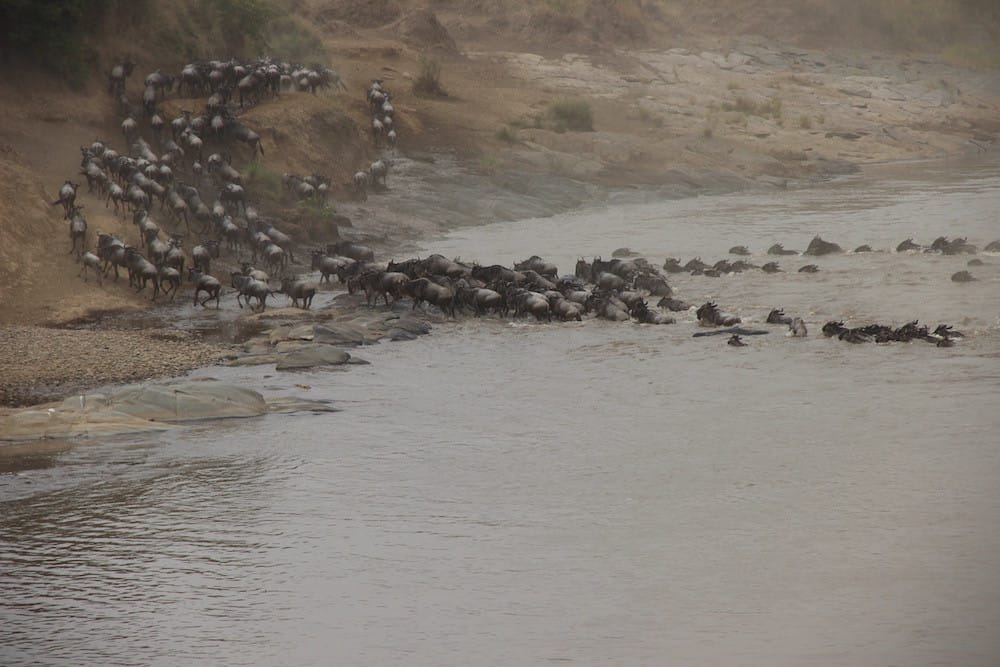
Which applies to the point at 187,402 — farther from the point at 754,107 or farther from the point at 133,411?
the point at 754,107

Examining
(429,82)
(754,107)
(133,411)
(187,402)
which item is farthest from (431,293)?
(754,107)

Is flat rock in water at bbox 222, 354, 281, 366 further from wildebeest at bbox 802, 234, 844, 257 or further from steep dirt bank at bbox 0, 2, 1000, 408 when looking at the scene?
wildebeest at bbox 802, 234, 844, 257

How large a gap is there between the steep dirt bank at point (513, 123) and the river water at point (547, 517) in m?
4.54

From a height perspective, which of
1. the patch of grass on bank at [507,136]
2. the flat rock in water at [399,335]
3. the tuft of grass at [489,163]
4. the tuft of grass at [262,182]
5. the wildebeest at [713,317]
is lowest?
the flat rock in water at [399,335]

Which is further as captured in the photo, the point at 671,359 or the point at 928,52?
the point at 928,52

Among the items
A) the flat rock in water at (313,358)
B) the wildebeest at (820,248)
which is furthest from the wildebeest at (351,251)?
the wildebeest at (820,248)

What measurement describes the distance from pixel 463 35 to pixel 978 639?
2014 inches

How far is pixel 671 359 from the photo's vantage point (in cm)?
1738

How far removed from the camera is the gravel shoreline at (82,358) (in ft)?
51.9

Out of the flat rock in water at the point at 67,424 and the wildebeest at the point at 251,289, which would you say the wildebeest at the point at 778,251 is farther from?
the flat rock in water at the point at 67,424

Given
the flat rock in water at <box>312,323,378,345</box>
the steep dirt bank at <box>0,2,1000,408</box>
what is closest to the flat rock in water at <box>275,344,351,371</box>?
the flat rock in water at <box>312,323,378,345</box>

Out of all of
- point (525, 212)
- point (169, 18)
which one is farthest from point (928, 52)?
point (169, 18)

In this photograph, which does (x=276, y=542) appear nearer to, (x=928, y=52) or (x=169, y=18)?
(x=169, y=18)

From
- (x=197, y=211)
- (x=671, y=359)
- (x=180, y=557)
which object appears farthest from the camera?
(x=197, y=211)
